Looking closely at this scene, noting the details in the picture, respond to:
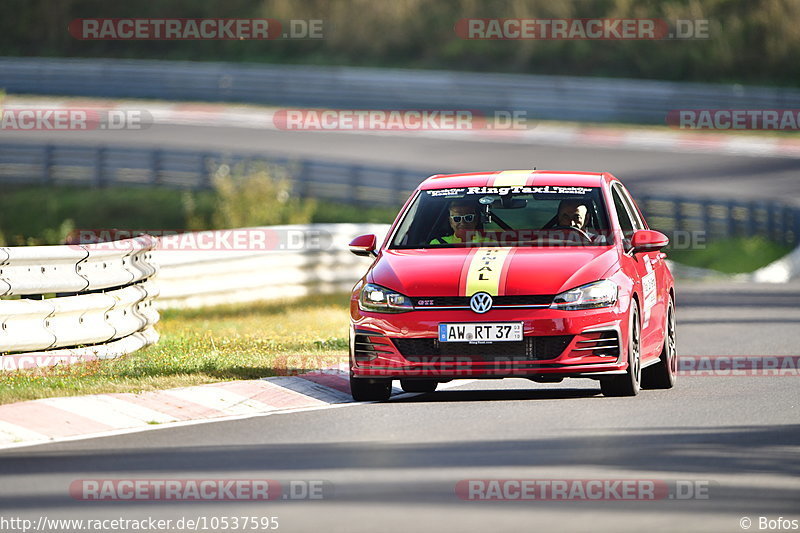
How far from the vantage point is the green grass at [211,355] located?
1215 centimetres

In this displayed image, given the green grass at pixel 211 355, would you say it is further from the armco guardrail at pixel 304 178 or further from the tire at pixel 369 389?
the armco guardrail at pixel 304 178

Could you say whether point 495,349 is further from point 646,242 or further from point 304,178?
point 304,178

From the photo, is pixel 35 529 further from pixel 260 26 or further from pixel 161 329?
pixel 260 26

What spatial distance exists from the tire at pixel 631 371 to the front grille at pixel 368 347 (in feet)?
5.53

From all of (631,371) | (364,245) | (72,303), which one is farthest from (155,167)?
(631,371)

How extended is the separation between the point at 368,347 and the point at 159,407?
152 centimetres

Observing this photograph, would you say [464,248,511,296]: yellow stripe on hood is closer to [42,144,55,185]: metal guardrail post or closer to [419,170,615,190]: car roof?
[419,170,615,190]: car roof

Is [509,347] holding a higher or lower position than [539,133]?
lower

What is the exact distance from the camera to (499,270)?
469 inches

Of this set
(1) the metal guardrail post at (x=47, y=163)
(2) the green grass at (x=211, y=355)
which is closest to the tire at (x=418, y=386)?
(2) the green grass at (x=211, y=355)

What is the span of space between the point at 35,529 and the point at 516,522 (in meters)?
2.17

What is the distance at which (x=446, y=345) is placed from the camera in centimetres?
1179

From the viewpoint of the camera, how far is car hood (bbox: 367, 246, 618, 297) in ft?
38.8

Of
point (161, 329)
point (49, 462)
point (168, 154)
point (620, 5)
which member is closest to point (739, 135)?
point (620, 5)
